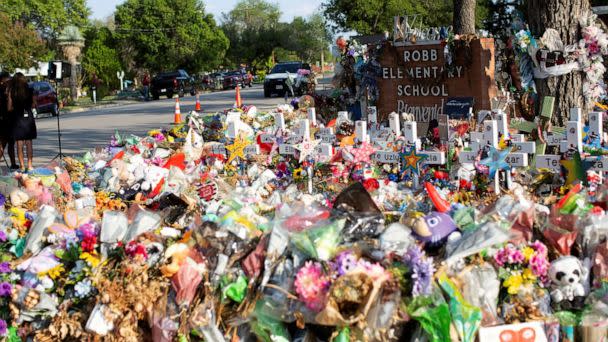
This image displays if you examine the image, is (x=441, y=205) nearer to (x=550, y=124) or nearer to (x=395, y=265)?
(x=395, y=265)

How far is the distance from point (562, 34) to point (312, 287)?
514 cm

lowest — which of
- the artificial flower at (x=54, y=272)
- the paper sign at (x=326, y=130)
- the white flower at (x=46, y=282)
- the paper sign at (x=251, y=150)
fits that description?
the white flower at (x=46, y=282)

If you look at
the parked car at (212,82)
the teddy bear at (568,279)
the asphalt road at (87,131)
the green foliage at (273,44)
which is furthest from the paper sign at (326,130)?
the green foliage at (273,44)

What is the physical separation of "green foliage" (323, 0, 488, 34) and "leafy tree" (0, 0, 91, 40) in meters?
30.2

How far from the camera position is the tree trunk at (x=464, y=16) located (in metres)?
13.5

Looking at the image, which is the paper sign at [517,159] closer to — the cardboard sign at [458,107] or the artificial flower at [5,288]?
the cardboard sign at [458,107]

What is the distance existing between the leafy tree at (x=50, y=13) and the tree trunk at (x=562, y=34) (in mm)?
55358

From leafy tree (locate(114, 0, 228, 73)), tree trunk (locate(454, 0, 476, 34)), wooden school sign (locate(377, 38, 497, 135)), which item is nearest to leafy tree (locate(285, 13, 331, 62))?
leafy tree (locate(114, 0, 228, 73))

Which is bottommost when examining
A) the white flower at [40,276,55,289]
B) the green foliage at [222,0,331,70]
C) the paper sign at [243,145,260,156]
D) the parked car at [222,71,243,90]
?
the white flower at [40,276,55,289]

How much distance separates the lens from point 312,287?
154 inches

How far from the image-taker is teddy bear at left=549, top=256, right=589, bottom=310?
4.12m

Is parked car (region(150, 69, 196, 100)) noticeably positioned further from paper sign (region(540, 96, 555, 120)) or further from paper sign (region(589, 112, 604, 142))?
paper sign (region(589, 112, 604, 142))

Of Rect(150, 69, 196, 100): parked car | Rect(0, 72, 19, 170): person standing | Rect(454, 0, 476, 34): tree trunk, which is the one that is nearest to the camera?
Rect(0, 72, 19, 170): person standing

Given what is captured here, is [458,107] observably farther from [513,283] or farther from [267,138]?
[513,283]
